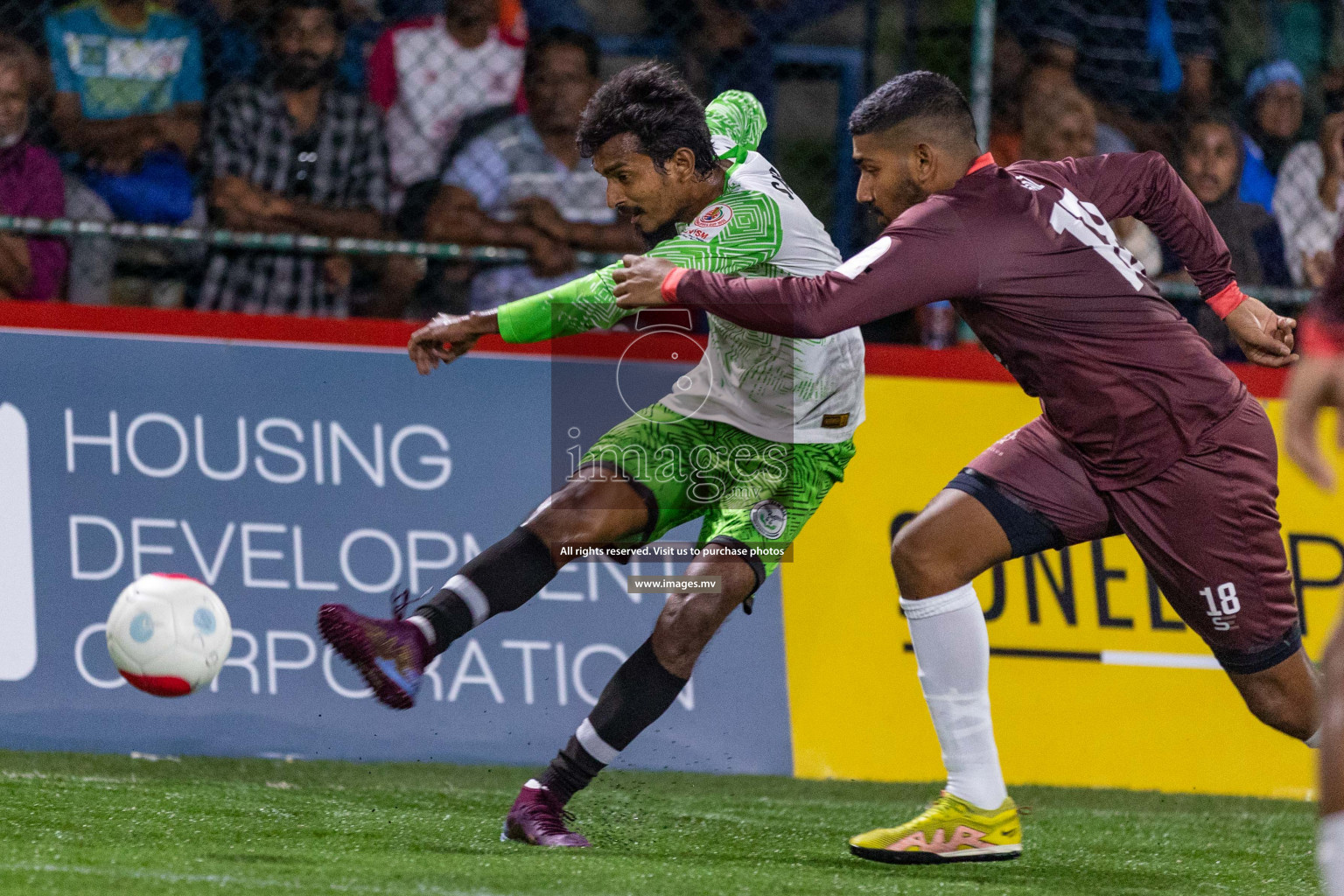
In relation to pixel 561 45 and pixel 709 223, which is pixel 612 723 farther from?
pixel 561 45

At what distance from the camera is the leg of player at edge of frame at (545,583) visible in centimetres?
416

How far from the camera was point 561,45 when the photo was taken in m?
7.02

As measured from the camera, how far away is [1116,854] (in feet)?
14.9

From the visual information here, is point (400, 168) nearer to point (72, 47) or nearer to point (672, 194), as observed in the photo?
point (72, 47)

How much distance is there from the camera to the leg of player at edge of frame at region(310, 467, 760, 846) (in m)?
4.16

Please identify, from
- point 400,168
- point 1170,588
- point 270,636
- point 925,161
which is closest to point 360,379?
point 270,636

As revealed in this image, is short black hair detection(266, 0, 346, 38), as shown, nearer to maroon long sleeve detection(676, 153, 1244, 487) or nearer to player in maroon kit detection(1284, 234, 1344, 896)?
maroon long sleeve detection(676, 153, 1244, 487)

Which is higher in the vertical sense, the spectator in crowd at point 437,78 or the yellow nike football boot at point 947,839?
the spectator in crowd at point 437,78

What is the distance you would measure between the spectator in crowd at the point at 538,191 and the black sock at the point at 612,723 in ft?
8.82

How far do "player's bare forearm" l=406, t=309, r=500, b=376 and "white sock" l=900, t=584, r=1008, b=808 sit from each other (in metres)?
1.28

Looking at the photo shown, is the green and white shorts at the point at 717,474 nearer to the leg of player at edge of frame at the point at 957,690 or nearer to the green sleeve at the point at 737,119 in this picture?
the leg of player at edge of frame at the point at 957,690

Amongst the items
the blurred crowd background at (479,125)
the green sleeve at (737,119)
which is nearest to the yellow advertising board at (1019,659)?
the blurred crowd background at (479,125)

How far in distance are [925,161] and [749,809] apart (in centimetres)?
212

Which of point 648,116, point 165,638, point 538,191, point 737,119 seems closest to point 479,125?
point 538,191
